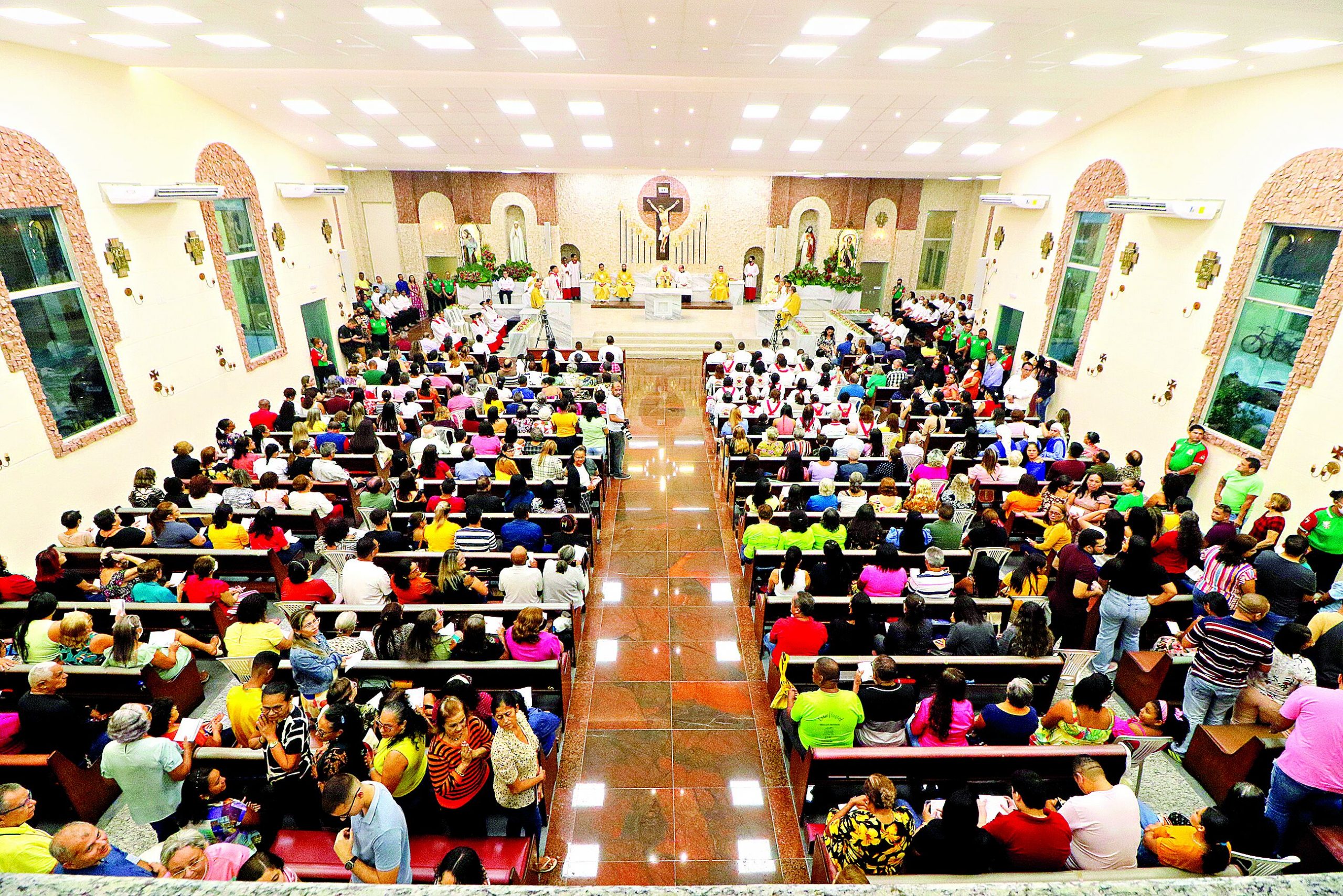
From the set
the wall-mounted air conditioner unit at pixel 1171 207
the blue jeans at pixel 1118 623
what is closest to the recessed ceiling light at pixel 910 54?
the wall-mounted air conditioner unit at pixel 1171 207

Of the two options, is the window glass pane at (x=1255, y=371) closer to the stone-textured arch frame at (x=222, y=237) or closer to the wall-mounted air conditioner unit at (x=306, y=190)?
the stone-textured arch frame at (x=222, y=237)

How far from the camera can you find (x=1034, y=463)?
7469 mm

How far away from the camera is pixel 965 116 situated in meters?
11.0

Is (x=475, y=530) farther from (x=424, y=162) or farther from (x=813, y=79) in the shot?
(x=424, y=162)

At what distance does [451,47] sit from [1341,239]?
10.0m

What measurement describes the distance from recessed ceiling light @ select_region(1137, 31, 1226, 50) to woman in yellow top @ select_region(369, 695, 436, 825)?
353 inches

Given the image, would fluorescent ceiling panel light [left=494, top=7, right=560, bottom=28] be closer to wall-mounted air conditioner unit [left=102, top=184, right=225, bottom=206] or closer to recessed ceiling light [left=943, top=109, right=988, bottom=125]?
wall-mounted air conditioner unit [left=102, top=184, right=225, bottom=206]

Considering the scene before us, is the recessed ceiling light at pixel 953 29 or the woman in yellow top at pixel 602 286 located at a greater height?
the recessed ceiling light at pixel 953 29

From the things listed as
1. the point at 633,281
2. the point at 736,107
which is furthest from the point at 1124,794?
the point at 633,281

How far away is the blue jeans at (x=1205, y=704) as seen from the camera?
14.0 ft

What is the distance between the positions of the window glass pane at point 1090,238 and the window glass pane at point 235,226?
14337mm

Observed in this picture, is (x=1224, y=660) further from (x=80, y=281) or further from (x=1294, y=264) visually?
(x=80, y=281)

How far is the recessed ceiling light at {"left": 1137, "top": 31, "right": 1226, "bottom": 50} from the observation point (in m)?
6.47

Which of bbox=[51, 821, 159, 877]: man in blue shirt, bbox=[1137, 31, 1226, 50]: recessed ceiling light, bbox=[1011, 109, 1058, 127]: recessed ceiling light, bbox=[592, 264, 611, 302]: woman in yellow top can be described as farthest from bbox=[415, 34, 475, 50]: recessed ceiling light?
bbox=[592, 264, 611, 302]: woman in yellow top
